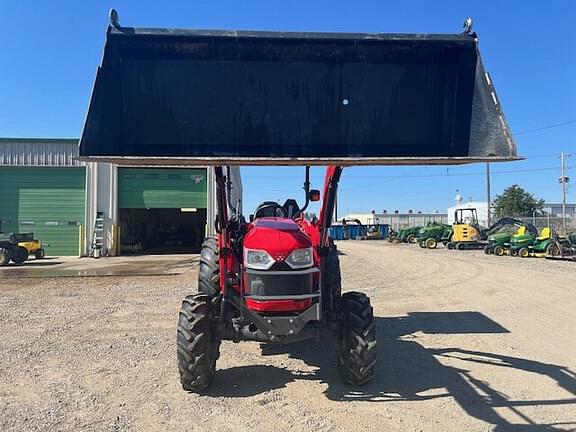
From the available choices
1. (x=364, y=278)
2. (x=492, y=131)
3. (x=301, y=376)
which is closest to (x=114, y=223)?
(x=364, y=278)

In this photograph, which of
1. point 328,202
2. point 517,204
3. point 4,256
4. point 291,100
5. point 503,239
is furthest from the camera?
point 517,204

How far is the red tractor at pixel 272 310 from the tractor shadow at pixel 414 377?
338mm

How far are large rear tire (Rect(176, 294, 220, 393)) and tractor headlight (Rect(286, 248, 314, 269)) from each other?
3.21 ft

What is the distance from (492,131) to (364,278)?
1110cm

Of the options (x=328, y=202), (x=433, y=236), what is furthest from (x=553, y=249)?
(x=328, y=202)

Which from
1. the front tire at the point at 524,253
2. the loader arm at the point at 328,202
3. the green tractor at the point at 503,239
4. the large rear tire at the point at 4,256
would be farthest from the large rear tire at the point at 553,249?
the large rear tire at the point at 4,256

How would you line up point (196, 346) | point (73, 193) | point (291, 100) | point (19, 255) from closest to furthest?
point (291, 100)
point (196, 346)
point (19, 255)
point (73, 193)

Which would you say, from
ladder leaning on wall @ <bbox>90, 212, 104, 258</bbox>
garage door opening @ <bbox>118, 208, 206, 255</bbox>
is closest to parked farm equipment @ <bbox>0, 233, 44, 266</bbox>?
ladder leaning on wall @ <bbox>90, 212, 104, 258</bbox>

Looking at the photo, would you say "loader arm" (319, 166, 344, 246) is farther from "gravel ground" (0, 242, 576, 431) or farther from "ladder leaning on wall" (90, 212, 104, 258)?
"ladder leaning on wall" (90, 212, 104, 258)

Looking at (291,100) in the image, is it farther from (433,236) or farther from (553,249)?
(433,236)

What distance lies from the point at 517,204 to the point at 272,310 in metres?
68.4

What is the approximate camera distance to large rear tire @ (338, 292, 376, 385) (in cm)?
470

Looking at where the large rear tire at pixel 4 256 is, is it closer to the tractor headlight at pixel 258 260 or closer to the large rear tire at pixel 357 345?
the tractor headlight at pixel 258 260

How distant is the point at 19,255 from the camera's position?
20500 mm
